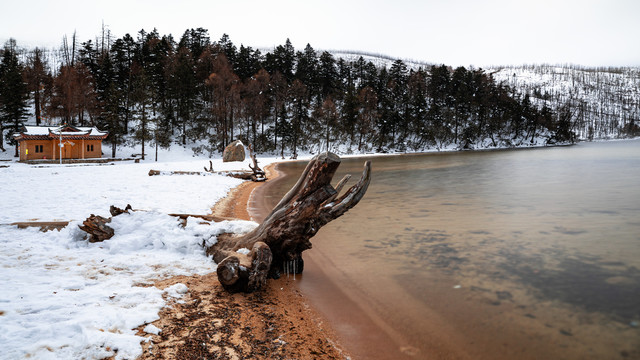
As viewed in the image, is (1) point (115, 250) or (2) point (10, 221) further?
(2) point (10, 221)

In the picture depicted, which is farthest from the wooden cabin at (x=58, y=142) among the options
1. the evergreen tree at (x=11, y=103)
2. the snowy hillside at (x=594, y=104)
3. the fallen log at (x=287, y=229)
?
the snowy hillside at (x=594, y=104)

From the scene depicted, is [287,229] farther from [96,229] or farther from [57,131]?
[57,131]

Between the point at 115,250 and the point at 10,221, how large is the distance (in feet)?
11.2

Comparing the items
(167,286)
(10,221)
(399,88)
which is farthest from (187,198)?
(399,88)

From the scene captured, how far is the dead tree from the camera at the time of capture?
185 inches

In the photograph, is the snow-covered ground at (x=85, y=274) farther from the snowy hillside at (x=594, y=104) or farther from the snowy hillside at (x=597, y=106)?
the snowy hillside at (x=597, y=106)

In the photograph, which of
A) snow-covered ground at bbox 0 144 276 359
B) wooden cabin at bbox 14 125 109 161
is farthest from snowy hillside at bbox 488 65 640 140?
snow-covered ground at bbox 0 144 276 359

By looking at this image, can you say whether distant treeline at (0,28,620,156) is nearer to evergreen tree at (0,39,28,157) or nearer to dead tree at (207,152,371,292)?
evergreen tree at (0,39,28,157)

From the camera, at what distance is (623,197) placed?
14492 mm

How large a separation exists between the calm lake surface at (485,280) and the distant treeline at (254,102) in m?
37.1

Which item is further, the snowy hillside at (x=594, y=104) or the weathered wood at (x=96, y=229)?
the snowy hillside at (x=594, y=104)

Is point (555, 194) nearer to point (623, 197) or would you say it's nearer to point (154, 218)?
point (623, 197)

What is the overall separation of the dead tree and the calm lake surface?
0.89m

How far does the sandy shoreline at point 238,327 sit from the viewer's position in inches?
126
